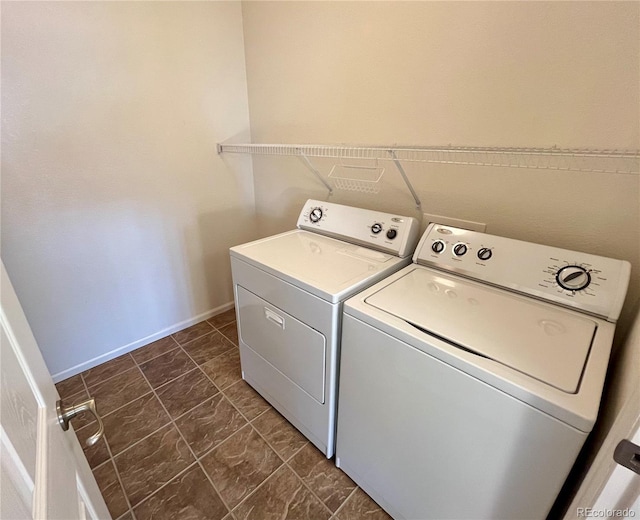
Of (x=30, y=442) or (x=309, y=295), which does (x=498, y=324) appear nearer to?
(x=309, y=295)

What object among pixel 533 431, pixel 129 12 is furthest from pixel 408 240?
pixel 129 12

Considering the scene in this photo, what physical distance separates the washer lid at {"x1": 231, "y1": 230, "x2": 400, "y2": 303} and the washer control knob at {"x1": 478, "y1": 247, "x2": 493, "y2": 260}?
33 cm

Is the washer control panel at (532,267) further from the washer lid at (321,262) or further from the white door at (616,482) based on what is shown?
the white door at (616,482)

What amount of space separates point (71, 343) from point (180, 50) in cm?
193

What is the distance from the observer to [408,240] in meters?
1.51

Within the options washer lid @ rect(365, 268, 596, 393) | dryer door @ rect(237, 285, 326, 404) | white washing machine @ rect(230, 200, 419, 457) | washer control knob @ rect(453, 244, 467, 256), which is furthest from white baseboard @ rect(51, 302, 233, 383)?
washer control knob @ rect(453, 244, 467, 256)

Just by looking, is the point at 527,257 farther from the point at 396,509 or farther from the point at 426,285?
the point at 396,509

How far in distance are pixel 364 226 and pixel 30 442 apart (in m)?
1.44

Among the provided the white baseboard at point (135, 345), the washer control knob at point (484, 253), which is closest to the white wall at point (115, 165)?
the white baseboard at point (135, 345)

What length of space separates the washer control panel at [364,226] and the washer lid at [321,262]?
4cm

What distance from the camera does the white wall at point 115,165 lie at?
1.55 metres

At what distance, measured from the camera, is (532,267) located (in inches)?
46.7

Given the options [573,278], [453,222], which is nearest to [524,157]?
[453,222]

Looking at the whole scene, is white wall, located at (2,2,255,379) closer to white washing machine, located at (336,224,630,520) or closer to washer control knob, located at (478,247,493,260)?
white washing machine, located at (336,224,630,520)
